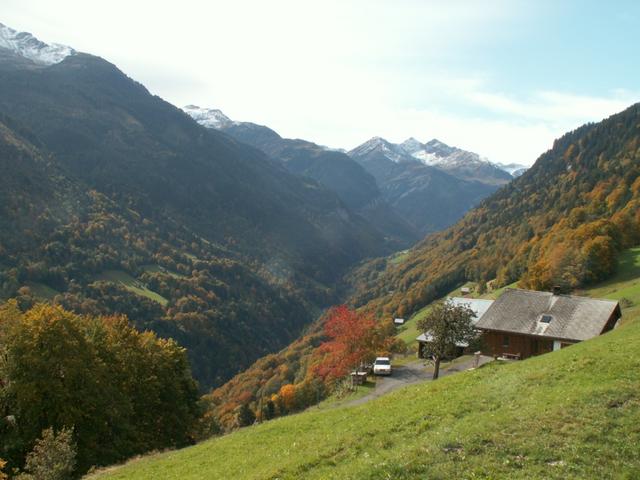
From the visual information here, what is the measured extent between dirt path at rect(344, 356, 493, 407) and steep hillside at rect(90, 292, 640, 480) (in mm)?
18067

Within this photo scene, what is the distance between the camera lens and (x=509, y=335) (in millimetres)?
54531

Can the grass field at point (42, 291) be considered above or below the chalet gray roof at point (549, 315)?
below

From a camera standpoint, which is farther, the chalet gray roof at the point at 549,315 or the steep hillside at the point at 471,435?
the chalet gray roof at the point at 549,315

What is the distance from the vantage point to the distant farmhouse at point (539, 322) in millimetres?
49844

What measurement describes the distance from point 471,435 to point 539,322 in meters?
38.8

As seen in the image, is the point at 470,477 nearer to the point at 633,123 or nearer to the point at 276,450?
the point at 276,450

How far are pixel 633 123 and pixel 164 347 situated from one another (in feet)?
694

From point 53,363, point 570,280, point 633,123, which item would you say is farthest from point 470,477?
point 633,123

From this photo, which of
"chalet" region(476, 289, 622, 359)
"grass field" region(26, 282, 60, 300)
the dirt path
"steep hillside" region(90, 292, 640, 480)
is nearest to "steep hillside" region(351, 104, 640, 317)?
"chalet" region(476, 289, 622, 359)

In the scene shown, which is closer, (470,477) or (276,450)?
(470,477)

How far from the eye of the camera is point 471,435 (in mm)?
18109

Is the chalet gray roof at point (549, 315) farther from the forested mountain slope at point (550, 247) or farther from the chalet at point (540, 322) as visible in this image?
the forested mountain slope at point (550, 247)

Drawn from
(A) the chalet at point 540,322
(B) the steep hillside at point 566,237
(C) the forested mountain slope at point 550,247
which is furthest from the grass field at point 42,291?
(A) the chalet at point 540,322

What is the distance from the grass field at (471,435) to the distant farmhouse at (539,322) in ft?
69.8
